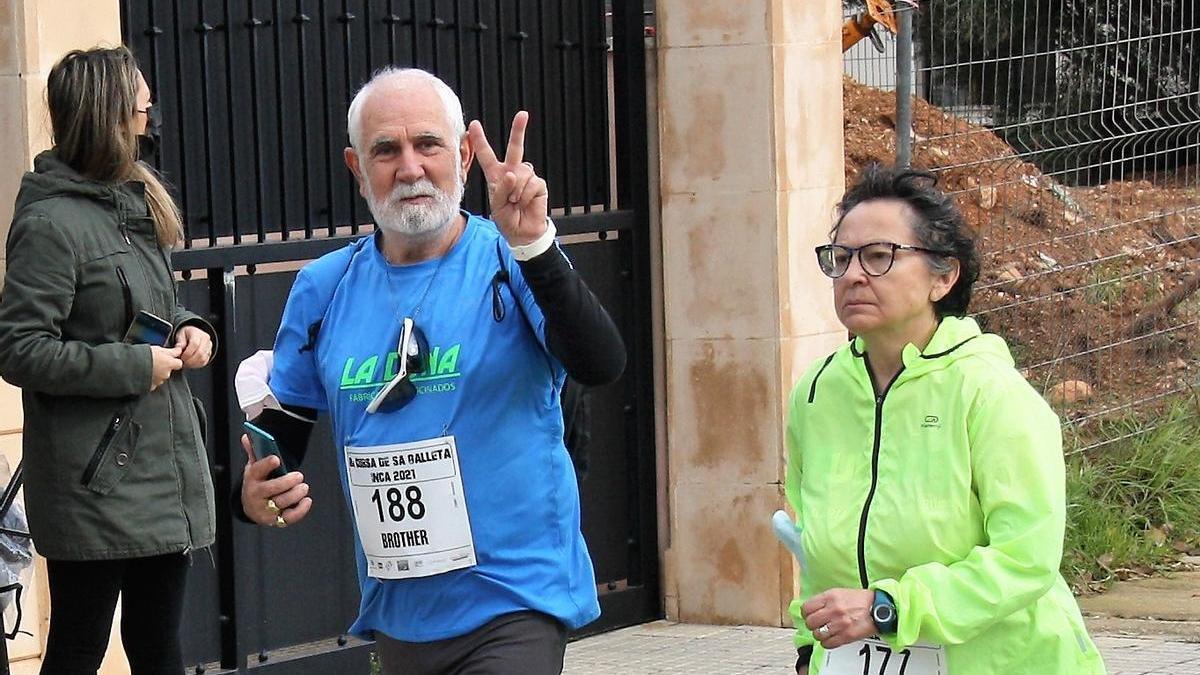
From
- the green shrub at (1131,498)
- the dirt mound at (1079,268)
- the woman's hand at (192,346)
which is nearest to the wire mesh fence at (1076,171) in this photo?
the dirt mound at (1079,268)

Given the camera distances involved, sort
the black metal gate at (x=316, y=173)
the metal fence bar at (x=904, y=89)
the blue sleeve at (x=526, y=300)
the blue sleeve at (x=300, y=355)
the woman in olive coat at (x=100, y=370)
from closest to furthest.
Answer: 1. the blue sleeve at (x=526, y=300)
2. the blue sleeve at (x=300, y=355)
3. the woman in olive coat at (x=100, y=370)
4. the black metal gate at (x=316, y=173)
5. the metal fence bar at (x=904, y=89)

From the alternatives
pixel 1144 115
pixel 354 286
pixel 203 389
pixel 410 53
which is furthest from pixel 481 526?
pixel 1144 115

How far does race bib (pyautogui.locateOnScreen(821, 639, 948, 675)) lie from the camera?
150 inches

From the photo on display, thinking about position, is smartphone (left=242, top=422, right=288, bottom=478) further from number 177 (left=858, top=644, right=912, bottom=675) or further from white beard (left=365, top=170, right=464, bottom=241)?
number 177 (left=858, top=644, right=912, bottom=675)

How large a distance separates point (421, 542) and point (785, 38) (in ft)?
13.8

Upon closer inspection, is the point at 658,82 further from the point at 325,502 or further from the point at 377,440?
the point at 377,440

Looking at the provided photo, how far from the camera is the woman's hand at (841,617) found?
3.63m

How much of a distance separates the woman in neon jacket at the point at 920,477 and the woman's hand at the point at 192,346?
189cm

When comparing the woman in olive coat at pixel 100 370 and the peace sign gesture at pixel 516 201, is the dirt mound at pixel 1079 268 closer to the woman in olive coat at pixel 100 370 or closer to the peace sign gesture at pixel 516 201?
the woman in olive coat at pixel 100 370

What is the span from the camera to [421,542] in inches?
162

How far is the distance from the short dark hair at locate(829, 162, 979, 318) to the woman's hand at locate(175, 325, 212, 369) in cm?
198

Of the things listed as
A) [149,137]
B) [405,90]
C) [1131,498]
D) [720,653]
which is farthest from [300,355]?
[1131,498]

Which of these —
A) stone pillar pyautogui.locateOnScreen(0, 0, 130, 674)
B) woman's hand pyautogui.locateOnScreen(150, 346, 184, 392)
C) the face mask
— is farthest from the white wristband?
stone pillar pyautogui.locateOnScreen(0, 0, 130, 674)

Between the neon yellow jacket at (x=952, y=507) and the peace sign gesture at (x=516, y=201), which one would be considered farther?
the peace sign gesture at (x=516, y=201)
